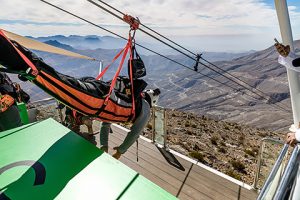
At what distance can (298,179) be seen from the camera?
2559 mm

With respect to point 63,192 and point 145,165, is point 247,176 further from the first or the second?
point 63,192

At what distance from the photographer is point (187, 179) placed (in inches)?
238

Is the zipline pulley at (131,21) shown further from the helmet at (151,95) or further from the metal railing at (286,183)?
the metal railing at (286,183)

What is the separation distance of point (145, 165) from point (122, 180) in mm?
4311

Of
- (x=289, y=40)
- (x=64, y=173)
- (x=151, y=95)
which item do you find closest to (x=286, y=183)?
(x=64, y=173)

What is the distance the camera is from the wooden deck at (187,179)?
5.54 meters

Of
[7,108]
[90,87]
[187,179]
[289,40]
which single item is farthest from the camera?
[187,179]

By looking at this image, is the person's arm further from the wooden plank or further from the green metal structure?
the wooden plank

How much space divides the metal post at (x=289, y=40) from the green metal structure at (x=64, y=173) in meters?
2.83

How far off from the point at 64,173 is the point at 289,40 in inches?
147

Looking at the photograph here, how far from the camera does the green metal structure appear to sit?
228cm

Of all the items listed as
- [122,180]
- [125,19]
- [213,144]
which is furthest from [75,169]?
[213,144]

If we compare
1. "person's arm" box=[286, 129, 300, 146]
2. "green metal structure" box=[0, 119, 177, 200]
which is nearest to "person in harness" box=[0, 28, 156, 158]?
"green metal structure" box=[0, 119, 177, 200]

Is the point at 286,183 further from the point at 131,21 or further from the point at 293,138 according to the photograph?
the point at 131,21
